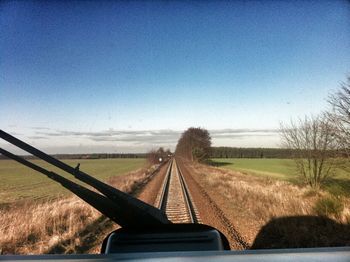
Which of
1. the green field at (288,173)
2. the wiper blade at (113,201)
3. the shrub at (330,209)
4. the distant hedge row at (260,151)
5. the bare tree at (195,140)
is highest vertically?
the bare tree at (195,140)

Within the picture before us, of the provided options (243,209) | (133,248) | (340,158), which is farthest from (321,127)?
(133,248)

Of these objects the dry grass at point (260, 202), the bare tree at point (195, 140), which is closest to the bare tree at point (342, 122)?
the dry grass at point (260, 202)

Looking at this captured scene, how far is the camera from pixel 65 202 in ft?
16.0

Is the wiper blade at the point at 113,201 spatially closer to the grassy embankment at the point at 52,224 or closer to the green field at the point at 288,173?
the grassy embankment at the point at 52,224

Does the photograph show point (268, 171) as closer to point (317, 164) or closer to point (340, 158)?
point (317, 164)

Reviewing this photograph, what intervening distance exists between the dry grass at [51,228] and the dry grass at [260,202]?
2.73 meters

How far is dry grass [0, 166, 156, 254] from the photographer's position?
12.7 feet

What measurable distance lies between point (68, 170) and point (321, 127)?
6071mm

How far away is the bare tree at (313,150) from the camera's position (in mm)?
6672

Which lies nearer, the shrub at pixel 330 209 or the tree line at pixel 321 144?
the shrub at pixel 330 209

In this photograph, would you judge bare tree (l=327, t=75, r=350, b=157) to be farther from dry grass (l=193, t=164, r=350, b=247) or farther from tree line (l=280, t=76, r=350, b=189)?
dry grass (l=193, t=164, r=350, b=247)

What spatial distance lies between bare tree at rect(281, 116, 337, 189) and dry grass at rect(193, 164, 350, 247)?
0.50 meters

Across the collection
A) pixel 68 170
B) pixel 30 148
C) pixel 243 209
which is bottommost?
pixel 243 209

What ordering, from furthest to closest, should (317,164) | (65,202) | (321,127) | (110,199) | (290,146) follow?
(290,146), (317,164), (321,127), (65,202), (110,199)
